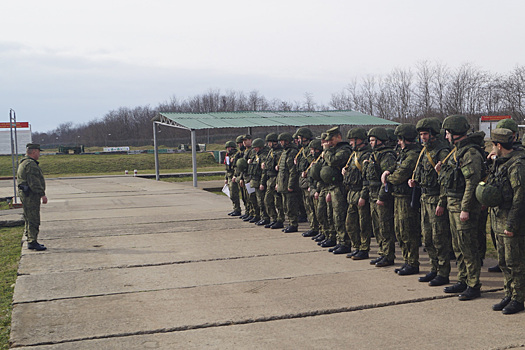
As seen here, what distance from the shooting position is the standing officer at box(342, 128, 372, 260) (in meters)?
8.14

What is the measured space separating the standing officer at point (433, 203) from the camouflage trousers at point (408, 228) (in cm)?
33

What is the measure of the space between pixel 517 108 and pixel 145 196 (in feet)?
94.8

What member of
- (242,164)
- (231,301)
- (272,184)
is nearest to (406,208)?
(231,301)

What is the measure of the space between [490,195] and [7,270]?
715 cm

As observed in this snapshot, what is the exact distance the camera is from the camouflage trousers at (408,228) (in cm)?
716

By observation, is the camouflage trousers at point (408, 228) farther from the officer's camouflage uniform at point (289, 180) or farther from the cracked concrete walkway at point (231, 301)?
the officer's camouflage uniform at point (289, 180)

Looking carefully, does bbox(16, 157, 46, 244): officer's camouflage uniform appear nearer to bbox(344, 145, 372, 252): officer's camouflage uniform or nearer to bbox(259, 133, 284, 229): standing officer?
bbox(259, 133, 284, 229): standing officer

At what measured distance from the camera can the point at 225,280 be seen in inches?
285

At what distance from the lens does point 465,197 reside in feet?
19.4

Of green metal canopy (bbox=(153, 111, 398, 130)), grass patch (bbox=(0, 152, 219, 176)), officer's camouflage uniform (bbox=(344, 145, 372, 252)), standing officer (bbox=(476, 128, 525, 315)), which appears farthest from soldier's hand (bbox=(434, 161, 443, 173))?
grass patch (bbox=(0, 152, 219, 176))

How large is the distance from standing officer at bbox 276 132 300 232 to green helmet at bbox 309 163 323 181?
1233mm

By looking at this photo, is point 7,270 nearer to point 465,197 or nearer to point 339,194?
point 339,194

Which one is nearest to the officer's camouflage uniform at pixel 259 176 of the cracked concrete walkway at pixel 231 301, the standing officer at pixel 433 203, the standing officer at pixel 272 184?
the standing officer at pixel 272 184

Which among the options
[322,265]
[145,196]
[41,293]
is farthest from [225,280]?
[145,196]
